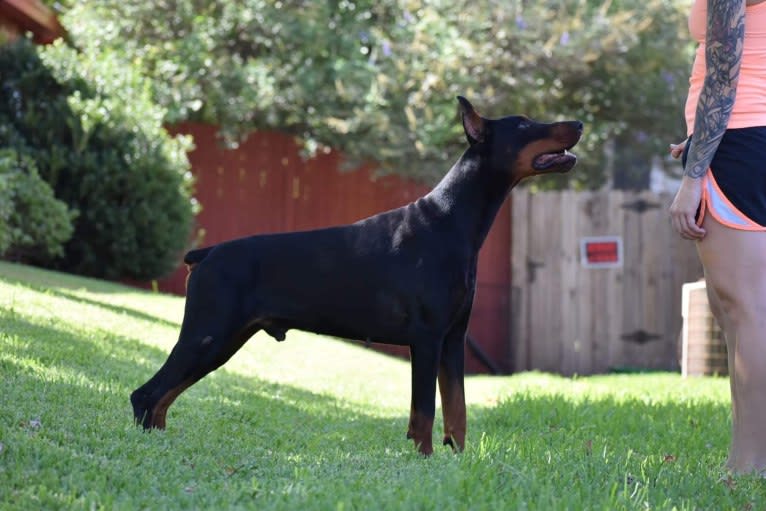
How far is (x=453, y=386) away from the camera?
520cm

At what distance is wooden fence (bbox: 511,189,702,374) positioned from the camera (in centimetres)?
1360

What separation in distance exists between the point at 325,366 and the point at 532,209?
4.68 m

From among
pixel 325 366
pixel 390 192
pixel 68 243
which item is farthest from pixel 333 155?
pixel 325 366

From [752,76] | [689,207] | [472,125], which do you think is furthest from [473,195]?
[752,76]

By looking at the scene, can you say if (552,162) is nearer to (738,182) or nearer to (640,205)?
(738,182)

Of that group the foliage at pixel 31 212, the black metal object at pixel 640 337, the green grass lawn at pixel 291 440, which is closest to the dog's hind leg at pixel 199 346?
the green grass lawn at pixel 291 440

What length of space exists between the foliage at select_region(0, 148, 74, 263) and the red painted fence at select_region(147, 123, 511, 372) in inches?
112

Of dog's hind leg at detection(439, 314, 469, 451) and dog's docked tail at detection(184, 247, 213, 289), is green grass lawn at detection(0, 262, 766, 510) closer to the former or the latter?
dog's hind leg at detection(439, 314, 469, 451)

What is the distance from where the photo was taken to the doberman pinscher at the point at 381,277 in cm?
507

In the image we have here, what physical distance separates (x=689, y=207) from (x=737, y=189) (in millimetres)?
209

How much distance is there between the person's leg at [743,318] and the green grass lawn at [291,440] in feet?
0.82

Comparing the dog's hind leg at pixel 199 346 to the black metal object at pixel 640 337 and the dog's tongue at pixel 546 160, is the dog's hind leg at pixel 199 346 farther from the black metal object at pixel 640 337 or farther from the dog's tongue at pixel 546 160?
the black metal object at pixel 640 337

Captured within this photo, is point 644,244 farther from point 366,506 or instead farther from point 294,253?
point 366,506

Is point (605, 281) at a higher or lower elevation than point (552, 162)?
lower
